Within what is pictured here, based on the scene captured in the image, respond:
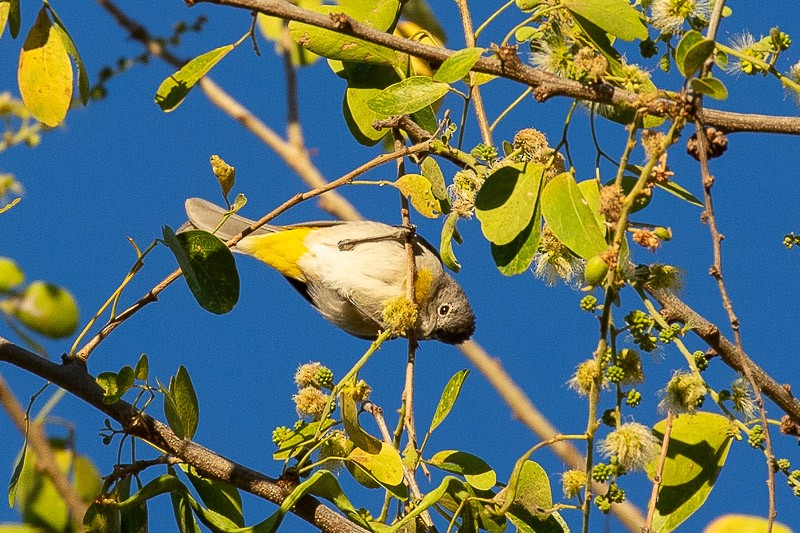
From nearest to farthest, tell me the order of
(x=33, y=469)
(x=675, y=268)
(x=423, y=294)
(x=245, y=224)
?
(x=675, y=268) < (x=33, y=469) < (x=423, y=294) < (x=245, y=224)

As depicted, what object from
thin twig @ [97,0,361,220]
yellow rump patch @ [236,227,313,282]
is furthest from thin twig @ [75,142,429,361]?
thin twig @ [97,0,361,220]

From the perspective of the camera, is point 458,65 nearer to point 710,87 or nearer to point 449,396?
point 710,87

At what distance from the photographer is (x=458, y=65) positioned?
1973mm

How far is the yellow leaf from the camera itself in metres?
2.17

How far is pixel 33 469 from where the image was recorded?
2516 mm

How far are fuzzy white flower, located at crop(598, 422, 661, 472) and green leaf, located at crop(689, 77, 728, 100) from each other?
722mm

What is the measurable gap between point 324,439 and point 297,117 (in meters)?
4.46

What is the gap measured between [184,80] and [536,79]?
3.30 ft

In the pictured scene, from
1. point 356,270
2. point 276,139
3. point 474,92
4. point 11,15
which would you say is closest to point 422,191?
point 474,92

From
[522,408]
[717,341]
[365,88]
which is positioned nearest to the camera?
[717,341]

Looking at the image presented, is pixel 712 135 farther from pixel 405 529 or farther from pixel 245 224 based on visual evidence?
pixel 245 224

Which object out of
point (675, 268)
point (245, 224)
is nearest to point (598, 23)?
point (675, 268)

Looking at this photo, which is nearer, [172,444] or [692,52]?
[692,52]

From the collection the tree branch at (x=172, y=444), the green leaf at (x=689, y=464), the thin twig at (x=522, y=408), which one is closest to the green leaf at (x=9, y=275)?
the tree branch at (x=172, y=444)
